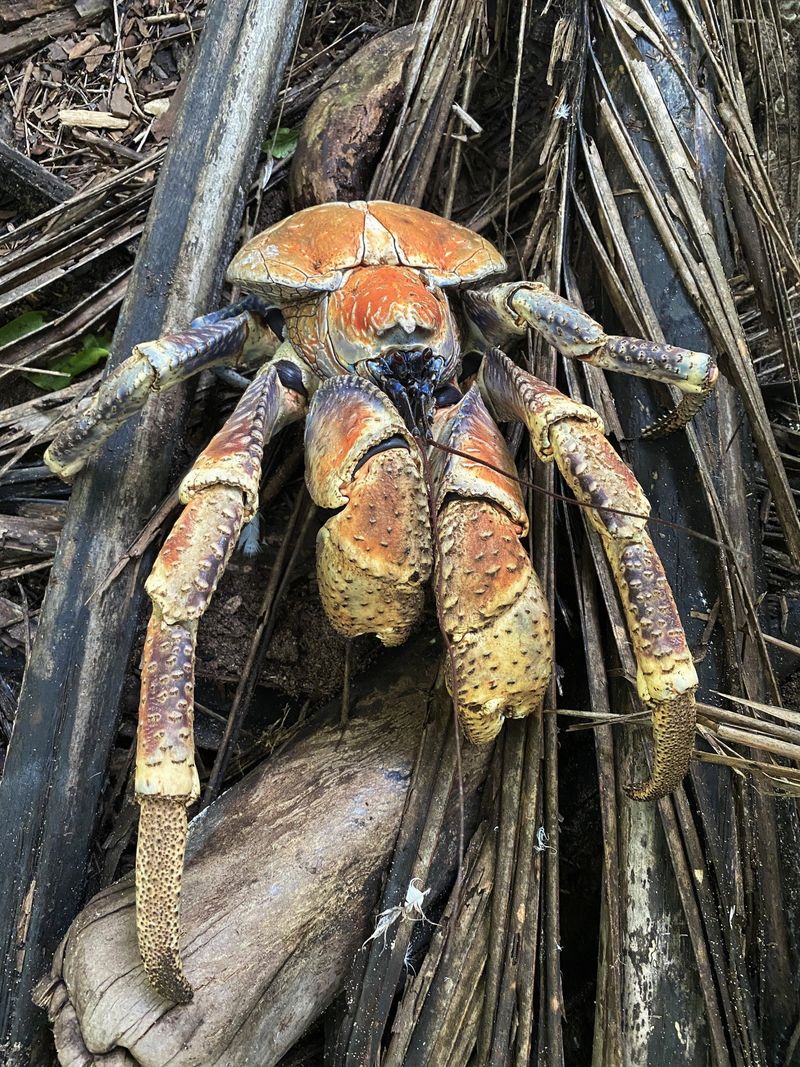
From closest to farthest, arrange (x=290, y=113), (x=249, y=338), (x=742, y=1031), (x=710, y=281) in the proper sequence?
(x=742, y=1031)
(x=710, y=281)
(x=249, y=338)
(x=290, y=113)

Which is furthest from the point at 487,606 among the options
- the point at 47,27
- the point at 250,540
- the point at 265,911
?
the point at 47,27

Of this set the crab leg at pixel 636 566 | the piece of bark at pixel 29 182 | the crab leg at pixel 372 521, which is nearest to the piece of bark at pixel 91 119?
the piece of bark at pixel 29 182

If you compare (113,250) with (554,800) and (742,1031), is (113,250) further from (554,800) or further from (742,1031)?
(742,1031)

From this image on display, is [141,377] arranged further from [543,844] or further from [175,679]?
[543,844]

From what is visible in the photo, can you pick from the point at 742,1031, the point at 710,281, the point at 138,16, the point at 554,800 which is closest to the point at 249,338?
the point at 710,281

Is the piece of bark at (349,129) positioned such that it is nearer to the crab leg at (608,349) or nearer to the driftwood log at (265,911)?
the crab leg at (608,349)

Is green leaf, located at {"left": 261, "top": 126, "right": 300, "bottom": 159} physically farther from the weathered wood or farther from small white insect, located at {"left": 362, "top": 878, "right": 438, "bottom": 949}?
small white insect, located at {"left": 362, "top": 878, "right": 438, "bottom": 949}
